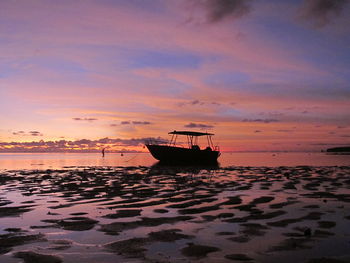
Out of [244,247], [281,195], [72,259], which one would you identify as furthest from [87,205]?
[281,195]

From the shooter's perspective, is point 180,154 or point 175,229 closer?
point 175,229

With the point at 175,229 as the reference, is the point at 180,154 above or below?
above

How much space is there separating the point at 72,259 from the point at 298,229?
19.2 ft

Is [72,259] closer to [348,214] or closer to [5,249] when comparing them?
[5,249]

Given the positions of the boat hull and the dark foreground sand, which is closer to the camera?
the dark foreground sand

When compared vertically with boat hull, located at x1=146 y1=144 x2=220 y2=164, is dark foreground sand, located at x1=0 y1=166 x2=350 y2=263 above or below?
below

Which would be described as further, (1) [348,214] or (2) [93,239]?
(1) [348,214]

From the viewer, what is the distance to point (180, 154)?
49.8 metres

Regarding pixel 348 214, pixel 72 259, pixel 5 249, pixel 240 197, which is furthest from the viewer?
pixel 240 197

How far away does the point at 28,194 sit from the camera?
15.4 meters

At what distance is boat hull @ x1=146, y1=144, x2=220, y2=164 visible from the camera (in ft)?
163

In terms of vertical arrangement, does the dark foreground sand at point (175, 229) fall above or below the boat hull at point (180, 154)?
below

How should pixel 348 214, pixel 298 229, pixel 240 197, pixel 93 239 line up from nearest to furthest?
pixel 93 239, pixel 298 229, pixel 348 214, pixel 240 197

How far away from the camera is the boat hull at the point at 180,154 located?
4966cm
